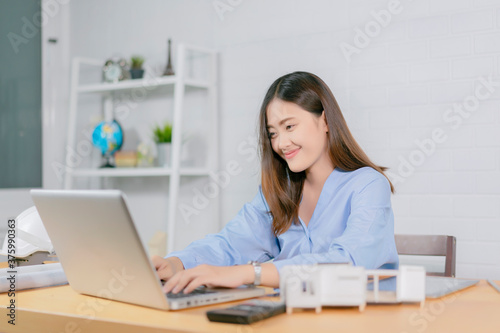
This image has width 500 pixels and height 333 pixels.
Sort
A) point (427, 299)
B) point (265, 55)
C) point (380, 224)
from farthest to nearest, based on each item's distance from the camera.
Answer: point (265, 55)
point (380, 224)
point (427, 299)

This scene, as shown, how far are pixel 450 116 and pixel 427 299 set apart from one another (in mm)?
1622

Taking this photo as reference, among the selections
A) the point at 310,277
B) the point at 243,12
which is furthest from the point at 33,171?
the point at 310,277

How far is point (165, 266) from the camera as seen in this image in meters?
1.41

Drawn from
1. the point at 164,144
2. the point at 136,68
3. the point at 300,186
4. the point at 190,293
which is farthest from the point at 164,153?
the point at 190,293

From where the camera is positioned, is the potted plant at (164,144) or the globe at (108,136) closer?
the potted plant at (164,144)

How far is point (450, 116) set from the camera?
2.63 meters

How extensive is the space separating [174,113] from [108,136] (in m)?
0.52

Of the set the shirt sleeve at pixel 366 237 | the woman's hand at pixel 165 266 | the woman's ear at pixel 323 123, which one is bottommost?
the woman's hand at pixel 165 266

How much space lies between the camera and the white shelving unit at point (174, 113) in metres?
3.14

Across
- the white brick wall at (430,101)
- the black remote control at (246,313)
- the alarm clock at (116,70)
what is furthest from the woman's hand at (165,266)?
the alarm clock at (116,70)

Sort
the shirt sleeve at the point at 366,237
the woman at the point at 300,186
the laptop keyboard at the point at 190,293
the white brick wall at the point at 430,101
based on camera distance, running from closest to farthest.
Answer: the laptop keyboard at the point at 190,293
the shirt sleeve at the point at 366,237
the woman at the point at 300,186
the white brick wall at the point at 430,101

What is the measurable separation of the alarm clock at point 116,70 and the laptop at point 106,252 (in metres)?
2.40

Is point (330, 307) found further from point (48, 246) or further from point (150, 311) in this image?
point (48, 246)

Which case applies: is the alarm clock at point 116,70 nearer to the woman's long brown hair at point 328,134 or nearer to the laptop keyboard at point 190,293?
the woman's long brown hair at point 328,134
